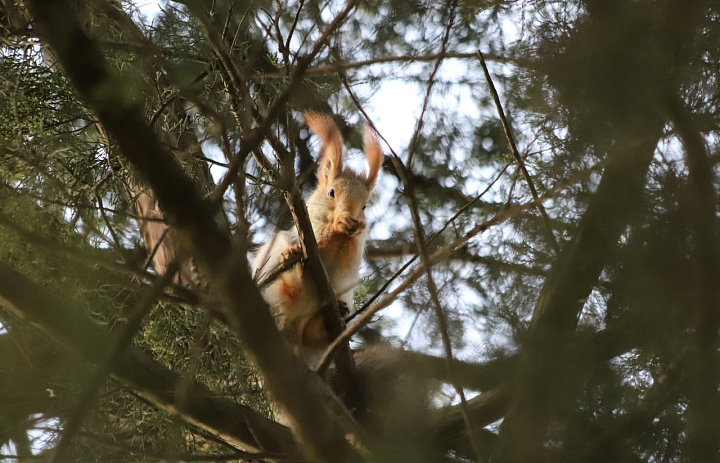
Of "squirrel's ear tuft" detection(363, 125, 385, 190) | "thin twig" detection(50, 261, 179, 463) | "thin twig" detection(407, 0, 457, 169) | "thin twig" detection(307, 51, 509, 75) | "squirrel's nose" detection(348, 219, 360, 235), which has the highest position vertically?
"squirrel's ear tuft" detection(363, 125, 385, 190)

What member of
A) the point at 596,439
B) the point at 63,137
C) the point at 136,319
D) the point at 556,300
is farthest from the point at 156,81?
the point at 596,439

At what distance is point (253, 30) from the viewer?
2650 mm

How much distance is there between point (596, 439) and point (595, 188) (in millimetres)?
534

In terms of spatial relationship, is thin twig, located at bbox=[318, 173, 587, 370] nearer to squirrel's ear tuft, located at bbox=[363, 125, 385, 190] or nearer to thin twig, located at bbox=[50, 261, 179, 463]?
thin twig, located at bbox=[50, 261, 179, 463]

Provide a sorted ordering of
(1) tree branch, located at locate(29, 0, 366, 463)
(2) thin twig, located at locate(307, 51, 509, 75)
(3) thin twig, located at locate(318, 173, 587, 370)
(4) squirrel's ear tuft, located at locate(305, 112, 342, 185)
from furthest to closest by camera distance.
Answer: (4) squirrel's ear tuft, located at locate(305, 112, 342, 185), (2) thin twig, located at locate(307, 51, 509, 75), (3) thin twig, located at locate(318, 173, 587, 370), (1) tree branch, located at locate(29, 0, 366, 463)

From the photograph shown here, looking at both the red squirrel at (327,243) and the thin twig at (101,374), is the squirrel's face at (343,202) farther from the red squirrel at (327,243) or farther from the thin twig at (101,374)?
the thin twig at (101,374)

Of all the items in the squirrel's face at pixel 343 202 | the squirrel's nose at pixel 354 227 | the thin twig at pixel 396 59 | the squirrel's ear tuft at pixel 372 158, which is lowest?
the thin twig at pixel 396 59

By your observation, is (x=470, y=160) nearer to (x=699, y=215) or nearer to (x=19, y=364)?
(x=699, y=215)

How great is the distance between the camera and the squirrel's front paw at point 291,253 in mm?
3226

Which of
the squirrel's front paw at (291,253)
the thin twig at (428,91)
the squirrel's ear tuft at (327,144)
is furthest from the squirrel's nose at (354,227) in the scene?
the thin twig at (428,91)

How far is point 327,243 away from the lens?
366 centimetres

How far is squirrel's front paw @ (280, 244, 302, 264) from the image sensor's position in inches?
127

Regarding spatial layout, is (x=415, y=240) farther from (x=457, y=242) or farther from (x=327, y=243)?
(x=327, y=243)

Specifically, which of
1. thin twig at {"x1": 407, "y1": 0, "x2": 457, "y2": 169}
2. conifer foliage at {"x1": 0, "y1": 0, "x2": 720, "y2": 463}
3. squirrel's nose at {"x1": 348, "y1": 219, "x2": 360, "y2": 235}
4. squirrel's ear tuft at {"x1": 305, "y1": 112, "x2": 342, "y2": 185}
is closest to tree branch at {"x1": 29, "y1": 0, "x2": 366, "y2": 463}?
conifer foliage at {"x1": 0, "y1": 0, "x2": 720, "y2": 463}
